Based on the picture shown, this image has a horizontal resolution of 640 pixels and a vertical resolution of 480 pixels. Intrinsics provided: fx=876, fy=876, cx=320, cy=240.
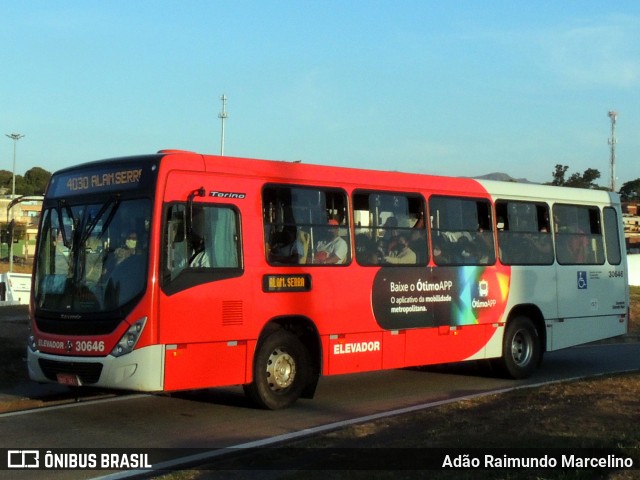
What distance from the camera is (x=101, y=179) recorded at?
10.7 meters

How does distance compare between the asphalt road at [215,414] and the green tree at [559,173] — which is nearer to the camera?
the asphalt road at [215,414]

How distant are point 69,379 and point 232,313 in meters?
2.02

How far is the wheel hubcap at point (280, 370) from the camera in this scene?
36.2 ft

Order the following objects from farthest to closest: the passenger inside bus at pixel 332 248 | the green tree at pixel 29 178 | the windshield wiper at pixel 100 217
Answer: the green tree at pixel 29 178
the passenger inside bus at pixel 332 248
the windshield wiper at pixel 100 217

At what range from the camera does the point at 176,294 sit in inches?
393

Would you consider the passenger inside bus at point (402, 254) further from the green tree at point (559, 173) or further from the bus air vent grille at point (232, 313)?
the green tree at point (559, 173)

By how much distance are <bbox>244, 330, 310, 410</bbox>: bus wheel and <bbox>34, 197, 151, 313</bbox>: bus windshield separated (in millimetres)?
1917

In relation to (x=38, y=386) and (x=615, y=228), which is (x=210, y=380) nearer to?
(x=38, y=386)

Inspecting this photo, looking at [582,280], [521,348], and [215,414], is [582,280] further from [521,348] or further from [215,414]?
[215,414]

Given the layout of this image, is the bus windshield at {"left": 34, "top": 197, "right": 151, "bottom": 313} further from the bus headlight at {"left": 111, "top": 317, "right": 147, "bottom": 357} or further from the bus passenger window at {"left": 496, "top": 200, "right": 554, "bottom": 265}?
the bus passenger window at {"left": 496, "top": 200, "right": 554, "bottom": 265}

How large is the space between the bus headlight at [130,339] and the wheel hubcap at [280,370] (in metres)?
1.91

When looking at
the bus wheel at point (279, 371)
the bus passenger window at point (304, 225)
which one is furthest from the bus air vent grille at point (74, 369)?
the bus passenger window at point (304, 225)

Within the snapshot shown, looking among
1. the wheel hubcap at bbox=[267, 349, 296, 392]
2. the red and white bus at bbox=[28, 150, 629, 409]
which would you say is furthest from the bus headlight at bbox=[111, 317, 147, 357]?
the wheel hubcap at bbox=[267, 349, 296, 392]

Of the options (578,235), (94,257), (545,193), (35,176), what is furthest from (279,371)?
(35,176)
